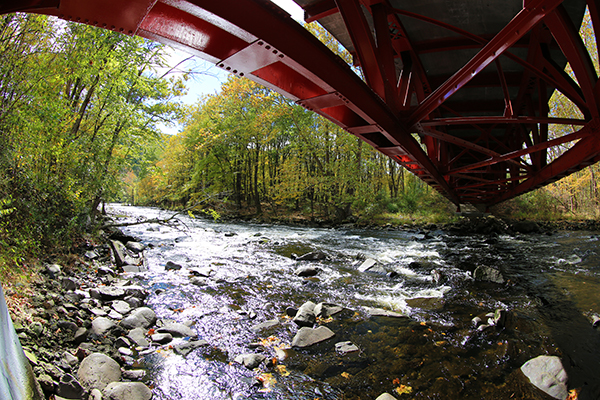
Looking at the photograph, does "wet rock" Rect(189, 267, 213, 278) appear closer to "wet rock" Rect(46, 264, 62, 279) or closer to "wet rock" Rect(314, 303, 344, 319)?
"wet rock" Rect(46, 264, 62, 279)

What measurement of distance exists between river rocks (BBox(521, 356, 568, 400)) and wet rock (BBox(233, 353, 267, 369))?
2759mm

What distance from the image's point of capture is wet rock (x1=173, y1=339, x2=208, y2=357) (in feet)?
10.6

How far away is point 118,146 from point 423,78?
7906mm

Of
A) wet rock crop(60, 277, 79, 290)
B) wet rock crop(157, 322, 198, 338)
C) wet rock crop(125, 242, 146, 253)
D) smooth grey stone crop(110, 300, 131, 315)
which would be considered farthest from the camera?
wet rock crop(125, 242, 146, 253)

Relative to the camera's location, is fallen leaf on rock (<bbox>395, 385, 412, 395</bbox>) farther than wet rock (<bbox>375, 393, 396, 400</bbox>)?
Yes

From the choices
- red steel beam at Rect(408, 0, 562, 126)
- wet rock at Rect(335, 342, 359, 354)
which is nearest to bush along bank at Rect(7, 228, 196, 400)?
wet rock at Rect(335, 342, 359, 354)

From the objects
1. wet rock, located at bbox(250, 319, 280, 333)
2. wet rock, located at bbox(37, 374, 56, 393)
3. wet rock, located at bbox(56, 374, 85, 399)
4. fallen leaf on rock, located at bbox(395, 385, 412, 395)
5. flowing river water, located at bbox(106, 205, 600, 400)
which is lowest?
fallen leaf on rock, located at bbox(395, 385, 412, 395)

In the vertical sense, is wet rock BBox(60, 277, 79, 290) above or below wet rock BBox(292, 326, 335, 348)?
above

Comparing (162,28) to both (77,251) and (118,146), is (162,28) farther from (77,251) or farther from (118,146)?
(118,146)

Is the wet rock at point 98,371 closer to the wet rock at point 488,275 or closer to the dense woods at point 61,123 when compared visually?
the dense woods at point 61,123

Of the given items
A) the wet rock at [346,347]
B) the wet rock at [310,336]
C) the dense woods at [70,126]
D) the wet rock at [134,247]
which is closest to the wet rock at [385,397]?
the wet rock at [346,347]

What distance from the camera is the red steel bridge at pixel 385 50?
189 cm

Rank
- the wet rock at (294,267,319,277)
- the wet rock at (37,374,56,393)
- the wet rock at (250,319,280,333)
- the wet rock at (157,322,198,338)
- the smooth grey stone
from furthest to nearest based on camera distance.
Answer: the wet rock at (294,267,319,277), the smooth grey stone, the wet rock at (250,319,280,333), the wet rock at (157,322,198,338), the wet rock at (37,374,56,393)

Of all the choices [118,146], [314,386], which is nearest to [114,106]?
[118,146]
